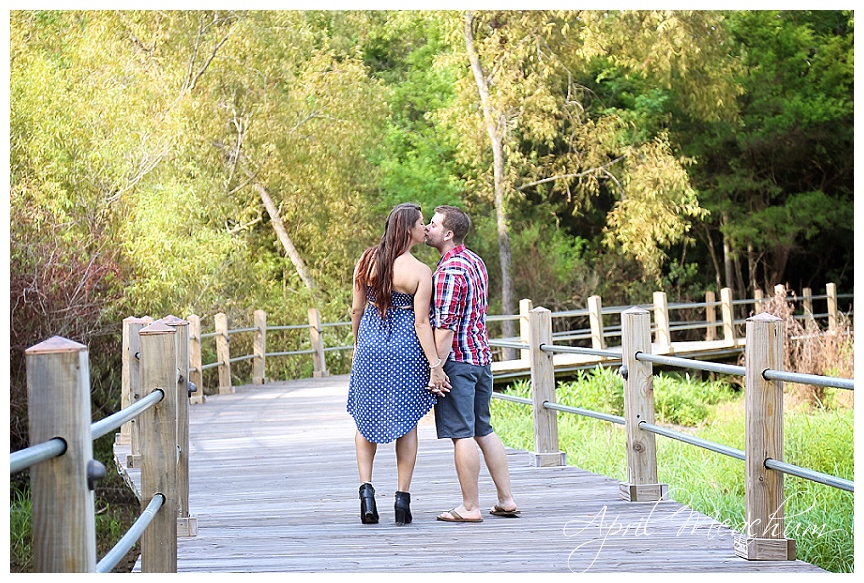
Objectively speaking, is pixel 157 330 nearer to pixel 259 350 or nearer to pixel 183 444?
pixel 183 444

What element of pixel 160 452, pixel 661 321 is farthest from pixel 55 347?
pixel 661 321

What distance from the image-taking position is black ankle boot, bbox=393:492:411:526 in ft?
16.9

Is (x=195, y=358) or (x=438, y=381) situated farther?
(x=195, y=358)

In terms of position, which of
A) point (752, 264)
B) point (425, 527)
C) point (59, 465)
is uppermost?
point (752, 264)

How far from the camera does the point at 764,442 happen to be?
4234 millimetres

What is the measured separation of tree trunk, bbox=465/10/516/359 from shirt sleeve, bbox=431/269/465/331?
1573 centimetres

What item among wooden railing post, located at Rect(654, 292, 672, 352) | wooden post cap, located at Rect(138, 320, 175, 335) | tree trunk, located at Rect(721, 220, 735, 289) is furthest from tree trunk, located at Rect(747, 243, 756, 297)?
wooden post cap, located at Rect(138, 320, 175, 335)

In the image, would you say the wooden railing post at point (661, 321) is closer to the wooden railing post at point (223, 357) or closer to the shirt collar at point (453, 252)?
the wooden railing post at point (223, 357)

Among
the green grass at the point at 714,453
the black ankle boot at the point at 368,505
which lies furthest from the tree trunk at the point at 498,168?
the black ankle boot at the point at 368,505

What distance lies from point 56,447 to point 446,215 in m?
2.78

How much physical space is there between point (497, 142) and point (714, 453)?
1237 cm

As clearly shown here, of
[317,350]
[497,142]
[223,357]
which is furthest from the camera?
[497,142]

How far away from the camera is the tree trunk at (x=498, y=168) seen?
68.9 ft

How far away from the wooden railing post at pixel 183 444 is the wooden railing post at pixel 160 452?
85 cm
